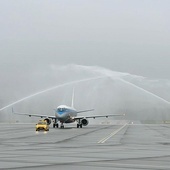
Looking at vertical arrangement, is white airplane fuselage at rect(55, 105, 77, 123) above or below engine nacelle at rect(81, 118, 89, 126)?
above

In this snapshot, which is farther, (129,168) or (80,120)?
(80,120)

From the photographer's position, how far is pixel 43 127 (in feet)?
241

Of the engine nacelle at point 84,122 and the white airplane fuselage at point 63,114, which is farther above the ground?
the white airplane fuselage at point 63,114

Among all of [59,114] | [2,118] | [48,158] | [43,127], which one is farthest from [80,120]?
[2,118]

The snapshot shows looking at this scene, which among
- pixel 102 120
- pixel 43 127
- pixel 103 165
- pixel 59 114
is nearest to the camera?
pixel 103 165

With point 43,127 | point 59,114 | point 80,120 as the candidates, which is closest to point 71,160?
point 43,127

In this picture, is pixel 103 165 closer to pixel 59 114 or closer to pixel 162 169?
pixel 162 169

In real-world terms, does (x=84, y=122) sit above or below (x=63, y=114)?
below

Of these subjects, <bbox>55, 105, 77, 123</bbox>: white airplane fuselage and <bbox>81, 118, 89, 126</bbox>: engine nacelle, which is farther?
<bbox>81, 118, 89, 126</bbox>: engine nacelle

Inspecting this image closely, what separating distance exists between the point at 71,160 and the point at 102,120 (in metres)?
163

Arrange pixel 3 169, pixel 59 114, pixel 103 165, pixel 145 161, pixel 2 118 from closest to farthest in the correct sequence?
pixel 3 169 → pixel 103 165 → pixel 145 161 → pixel 59 114 → pixel 2 118

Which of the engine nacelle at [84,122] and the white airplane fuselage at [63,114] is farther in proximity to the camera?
the engine nacelle at [84,122]

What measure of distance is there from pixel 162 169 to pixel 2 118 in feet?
604

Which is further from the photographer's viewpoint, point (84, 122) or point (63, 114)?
point (84, 122)
